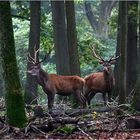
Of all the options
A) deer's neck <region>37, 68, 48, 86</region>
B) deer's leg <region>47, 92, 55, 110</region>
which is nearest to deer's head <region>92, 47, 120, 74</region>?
deer's neck <region>37, 68, 48, 86</region>

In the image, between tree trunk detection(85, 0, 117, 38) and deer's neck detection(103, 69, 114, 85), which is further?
tree trunk detection(85, 0, 117, 38)

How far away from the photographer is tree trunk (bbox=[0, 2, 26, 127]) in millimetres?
10867

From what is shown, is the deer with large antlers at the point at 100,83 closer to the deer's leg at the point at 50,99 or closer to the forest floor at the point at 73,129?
the deer's leg at the point at 50,99

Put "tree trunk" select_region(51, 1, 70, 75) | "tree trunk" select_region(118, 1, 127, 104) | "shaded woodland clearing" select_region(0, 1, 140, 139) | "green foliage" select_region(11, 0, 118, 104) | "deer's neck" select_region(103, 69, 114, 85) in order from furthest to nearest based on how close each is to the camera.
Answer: "green foliage" select_region(11, 0, 118, 104), "tree trunk" select_region(51, 1, 70, 75), "deer's neck" select_region(103, 69, 114, 85), "tree trunk" select_region(118, 1, 127, 104), "shaded woodland clearing" select_region(0, 1, 140, 139)

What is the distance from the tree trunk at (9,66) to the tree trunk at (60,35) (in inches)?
316

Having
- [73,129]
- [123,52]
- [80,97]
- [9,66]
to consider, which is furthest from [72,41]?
[73,129]

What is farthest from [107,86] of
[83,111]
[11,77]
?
[11,77]

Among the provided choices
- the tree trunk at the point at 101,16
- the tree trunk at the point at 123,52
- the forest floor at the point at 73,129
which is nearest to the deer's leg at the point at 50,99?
the tree trunk at the point at 123,52

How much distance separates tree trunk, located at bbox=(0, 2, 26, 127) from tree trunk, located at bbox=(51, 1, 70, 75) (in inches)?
316

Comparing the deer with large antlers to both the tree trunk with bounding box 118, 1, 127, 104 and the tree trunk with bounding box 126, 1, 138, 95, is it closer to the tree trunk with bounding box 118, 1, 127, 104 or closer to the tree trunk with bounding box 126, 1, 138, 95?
the tree trunk with bounding box 126, 1, 138, 95

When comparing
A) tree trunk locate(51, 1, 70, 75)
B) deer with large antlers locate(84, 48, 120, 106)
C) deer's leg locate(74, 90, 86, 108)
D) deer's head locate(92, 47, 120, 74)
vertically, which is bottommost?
deer's leg locate(74, 90, 86, 108)

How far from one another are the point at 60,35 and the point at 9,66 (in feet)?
26.7

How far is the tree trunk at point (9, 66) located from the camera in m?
10.9

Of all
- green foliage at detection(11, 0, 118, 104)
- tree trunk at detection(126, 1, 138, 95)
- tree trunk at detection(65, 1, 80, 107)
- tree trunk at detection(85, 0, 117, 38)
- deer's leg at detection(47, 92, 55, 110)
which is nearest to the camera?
deer's leg at detection(47, 92, 55, 110)
